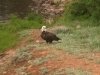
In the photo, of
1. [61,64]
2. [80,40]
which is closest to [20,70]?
[61,64]

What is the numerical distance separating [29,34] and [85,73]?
6145 mm

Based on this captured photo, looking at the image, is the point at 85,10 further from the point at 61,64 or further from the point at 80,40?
the point at 61,64

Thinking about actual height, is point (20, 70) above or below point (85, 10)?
below

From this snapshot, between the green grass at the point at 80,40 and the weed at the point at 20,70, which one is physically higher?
the green grass at the point at 80,40

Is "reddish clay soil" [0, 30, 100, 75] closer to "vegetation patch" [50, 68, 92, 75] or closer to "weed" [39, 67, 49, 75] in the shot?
"weed" [39, 67, 49, 75]

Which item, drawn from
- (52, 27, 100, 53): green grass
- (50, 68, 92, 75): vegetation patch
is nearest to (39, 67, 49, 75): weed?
(50, 68, 92, 75): vegetation patch

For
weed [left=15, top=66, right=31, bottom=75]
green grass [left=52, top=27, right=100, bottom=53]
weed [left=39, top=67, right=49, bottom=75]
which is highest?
green grass [left=52, top=27, right=100, bottom=53]

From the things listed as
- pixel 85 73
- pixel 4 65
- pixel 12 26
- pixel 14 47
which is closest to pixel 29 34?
pixel 14 47

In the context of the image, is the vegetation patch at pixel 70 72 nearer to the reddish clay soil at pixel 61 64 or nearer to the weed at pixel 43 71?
the reddish clay soil at pixel 61 64

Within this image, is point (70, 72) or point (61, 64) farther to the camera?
point (61, 64)

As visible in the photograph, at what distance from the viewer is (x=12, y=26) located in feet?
52.3

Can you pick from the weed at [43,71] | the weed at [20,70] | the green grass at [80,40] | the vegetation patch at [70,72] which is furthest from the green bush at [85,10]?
the vegetation patch at [70,72]

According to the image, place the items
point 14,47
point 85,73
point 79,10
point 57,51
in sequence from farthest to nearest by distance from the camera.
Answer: point 79,10, point 14,47, point 57,51, point 85,73

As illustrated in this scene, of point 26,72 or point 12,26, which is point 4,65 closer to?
point 26,72
